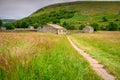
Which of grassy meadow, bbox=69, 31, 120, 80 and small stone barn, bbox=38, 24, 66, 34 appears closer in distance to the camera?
grassy meadow, bbox=69, 31, 120, 80

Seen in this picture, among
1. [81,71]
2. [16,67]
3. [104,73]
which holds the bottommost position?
[104,73]

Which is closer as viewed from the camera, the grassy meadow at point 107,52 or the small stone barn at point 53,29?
the grassy meadow at point 107,52

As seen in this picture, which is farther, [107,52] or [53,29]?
[53,29]

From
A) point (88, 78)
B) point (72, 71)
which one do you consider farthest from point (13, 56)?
point (88, 78)

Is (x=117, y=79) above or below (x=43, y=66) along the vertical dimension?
below

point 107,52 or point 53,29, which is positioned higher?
point 107,52

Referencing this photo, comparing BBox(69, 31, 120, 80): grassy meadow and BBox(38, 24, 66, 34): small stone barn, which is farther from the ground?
BBox(69, 31, 120, 80): grassy meadow

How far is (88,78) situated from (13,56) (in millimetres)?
2728

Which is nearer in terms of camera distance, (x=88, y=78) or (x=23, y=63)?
(x=23, y=63)

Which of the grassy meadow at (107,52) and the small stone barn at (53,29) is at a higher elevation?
the grassy meadow at (107,52)

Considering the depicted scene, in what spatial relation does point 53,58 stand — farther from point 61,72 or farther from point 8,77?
point 8,77

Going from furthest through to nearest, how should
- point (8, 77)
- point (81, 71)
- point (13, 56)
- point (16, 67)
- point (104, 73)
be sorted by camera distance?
point (104, 73) < point (81, 71) < point (13, 56) < point (16, 67) < point (8, 77)

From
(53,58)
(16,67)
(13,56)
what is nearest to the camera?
(16,67)

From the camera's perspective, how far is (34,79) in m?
7.68
